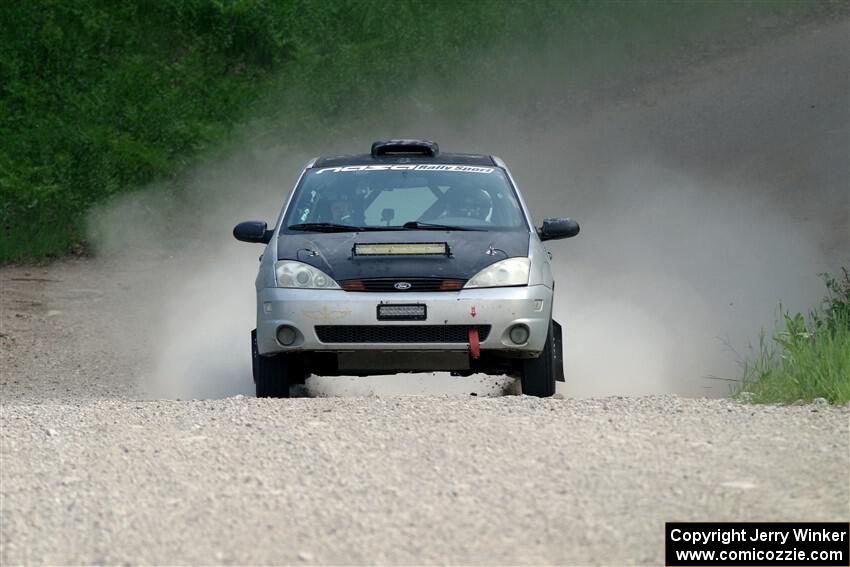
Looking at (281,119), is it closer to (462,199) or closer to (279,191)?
(279,191)

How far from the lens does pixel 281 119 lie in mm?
23031

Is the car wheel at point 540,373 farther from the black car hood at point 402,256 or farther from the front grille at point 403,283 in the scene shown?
the front grille at point 403,283

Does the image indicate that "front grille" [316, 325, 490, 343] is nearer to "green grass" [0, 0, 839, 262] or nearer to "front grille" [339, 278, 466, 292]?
"front grille" [339, 278, 466, 292]

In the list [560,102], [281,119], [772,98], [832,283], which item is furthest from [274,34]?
[832,283]

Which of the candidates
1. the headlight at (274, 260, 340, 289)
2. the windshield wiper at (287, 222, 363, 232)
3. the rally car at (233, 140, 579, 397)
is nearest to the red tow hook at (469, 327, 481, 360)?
the rally car at (233, 140, 579, 397)

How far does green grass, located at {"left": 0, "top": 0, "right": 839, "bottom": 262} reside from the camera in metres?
20.7

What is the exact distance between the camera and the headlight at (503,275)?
9773 millimetres

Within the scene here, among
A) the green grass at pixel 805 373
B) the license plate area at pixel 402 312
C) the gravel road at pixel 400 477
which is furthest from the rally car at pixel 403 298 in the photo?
the green grass at pixel 805 373

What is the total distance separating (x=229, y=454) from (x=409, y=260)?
108 inches

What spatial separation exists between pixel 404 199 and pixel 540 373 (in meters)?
1.96

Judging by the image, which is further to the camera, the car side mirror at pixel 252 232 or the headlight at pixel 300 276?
the car side mirror at pixel 252 232

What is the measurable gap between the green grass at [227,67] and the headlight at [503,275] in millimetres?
10210

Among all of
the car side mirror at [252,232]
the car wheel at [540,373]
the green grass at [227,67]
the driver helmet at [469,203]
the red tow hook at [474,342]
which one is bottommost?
the car wheel at [540,373]

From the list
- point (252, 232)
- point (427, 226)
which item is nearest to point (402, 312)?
point (427, 226)
